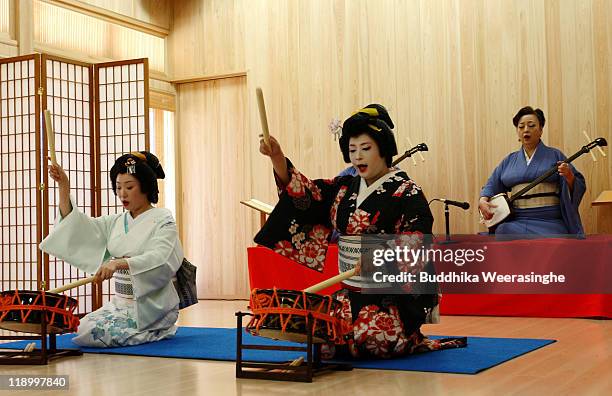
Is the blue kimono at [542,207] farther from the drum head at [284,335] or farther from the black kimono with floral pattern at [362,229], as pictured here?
the drum head at [284,335]

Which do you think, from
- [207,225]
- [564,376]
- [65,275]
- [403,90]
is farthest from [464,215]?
[564,376]

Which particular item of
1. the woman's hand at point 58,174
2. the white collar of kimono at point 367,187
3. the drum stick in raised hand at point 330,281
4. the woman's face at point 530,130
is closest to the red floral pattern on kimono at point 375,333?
the drum stick in raised hand at point 330,281

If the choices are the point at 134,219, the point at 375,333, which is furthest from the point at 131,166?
the point at 375,333

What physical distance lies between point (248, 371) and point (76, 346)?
153cm

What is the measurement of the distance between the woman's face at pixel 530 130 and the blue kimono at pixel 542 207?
7cm

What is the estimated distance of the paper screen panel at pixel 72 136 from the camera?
20.5 feet

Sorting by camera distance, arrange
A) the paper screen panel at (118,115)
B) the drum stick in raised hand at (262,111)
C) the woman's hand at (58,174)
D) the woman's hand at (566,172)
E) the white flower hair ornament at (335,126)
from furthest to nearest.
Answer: the white flower hair ornament at (335,126) < the paper screen panel at (118,115) < the woman's hand at (566,172) < the woman's hand at (58,174) < the drum stick in raised hand at (262,111)

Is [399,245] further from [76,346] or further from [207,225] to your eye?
[207,225]

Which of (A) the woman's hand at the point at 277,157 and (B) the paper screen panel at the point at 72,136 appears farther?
(B) the paper screen panel at the point at 72,136

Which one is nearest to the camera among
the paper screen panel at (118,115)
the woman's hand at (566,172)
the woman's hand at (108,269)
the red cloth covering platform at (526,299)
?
the woman's hand at (108,269)

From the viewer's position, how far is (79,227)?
4.50m

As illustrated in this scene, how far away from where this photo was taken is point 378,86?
24.7ft

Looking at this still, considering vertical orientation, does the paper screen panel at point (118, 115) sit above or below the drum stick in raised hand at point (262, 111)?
above

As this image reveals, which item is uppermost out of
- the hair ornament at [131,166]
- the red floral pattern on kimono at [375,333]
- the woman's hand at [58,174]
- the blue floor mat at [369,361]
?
the hair ornament at [131,166]
